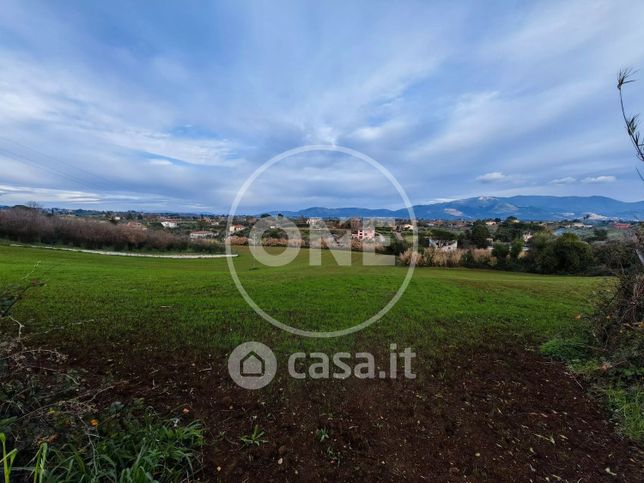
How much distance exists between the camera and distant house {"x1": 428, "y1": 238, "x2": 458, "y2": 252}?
24498mm

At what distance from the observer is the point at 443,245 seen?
85.1 feet

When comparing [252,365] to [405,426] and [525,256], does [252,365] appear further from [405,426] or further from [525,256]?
[525,256]

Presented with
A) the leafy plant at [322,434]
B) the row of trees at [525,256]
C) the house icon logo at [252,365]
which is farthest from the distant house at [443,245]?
the leafy plant at [322,434]

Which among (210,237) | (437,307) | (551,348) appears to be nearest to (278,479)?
(551,348)

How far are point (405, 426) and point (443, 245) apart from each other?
25520 mm

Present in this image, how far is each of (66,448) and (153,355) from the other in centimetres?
193

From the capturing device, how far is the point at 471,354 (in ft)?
15.0

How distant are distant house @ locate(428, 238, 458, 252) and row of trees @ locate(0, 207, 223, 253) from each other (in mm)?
30759

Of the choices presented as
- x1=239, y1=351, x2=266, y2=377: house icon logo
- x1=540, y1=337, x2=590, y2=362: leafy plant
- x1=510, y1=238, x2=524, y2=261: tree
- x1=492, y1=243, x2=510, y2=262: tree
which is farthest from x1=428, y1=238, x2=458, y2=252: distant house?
x1=239, y1=351, x2=266, y2=377: house icon logo

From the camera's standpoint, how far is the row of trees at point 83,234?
3288 cm

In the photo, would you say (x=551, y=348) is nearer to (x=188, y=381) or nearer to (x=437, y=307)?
(x=437, y=307)

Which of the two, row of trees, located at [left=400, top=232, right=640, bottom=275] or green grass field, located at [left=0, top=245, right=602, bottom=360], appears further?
row of trees, located at [left=400, top=232, right=640, bottom=275]

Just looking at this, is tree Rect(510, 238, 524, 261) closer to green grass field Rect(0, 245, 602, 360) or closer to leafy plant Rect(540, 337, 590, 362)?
green grass field Rect(0, 245, 602, 360)

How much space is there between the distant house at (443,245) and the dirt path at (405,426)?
21.8 m
